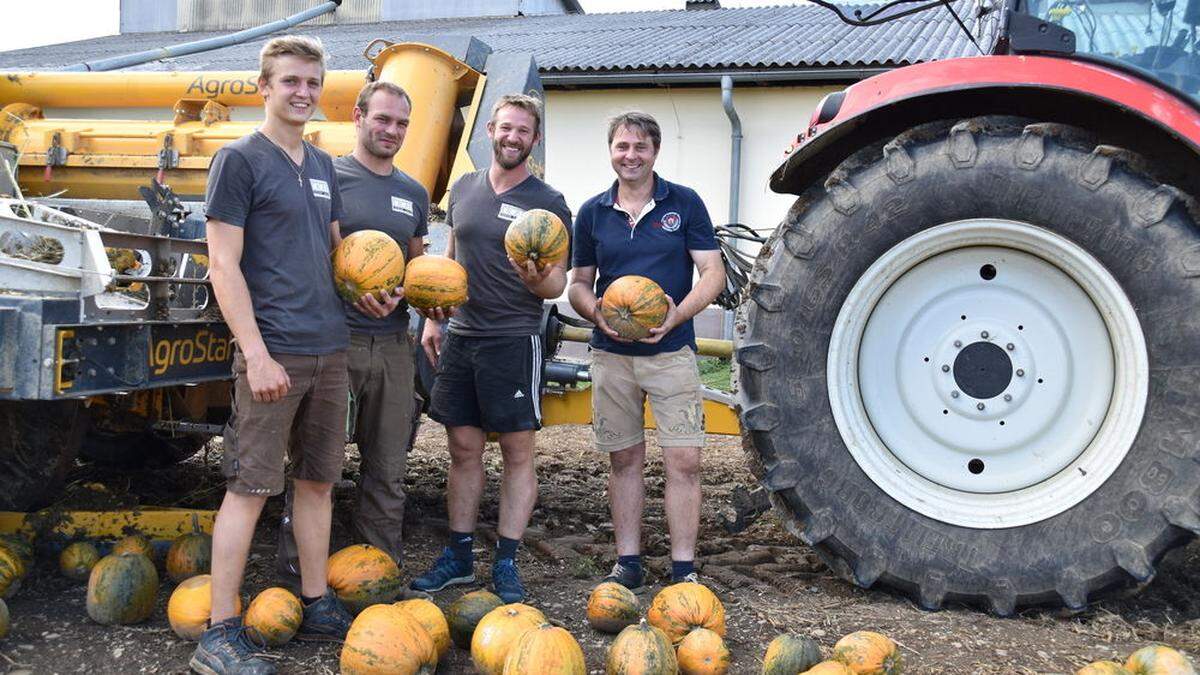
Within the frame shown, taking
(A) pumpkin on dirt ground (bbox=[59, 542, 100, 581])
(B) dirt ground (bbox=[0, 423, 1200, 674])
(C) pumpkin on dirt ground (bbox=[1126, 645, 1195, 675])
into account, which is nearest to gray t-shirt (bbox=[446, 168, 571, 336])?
(B) dirt ground (bbox=[0, 423, 1200, 674])

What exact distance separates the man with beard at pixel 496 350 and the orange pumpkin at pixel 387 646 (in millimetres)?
975

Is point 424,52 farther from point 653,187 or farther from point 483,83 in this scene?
point 653,187

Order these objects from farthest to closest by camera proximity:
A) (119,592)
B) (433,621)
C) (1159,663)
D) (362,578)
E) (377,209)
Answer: (377,209) → (362,578) → (119,592) → (433,621) → (1159,663)

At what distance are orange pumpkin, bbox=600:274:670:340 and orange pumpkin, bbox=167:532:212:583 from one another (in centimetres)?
183

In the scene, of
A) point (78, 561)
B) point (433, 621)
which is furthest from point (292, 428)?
point (78, 561)

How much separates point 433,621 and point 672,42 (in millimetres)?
13544

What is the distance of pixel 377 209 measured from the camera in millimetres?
4035

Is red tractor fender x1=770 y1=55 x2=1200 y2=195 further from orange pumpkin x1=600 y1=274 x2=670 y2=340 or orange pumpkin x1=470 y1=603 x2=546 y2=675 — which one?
orange pumpkin x1=470 y1=603 x2=546 y2=675

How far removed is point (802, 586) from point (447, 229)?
2400mm

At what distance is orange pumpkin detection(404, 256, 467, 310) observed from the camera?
12.8ft

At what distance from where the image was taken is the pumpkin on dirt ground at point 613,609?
357cm

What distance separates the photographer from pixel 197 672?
10.5 ft

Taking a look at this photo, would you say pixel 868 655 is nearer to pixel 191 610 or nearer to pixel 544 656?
pixel 544 656

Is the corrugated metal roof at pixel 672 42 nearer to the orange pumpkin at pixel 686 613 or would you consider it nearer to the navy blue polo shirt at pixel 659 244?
the navy blue polo shirt at pixel 659 244
